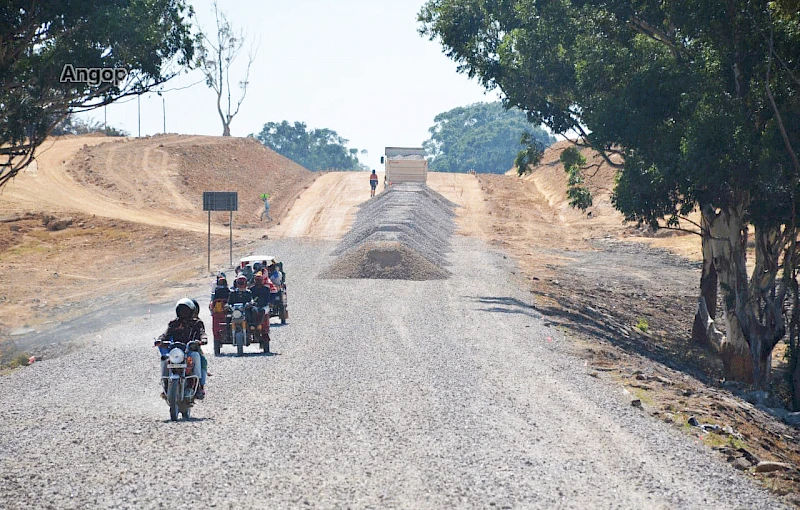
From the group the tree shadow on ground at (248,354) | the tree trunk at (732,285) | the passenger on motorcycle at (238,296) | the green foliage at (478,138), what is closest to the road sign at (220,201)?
the tree shadow on ground at (248,354)

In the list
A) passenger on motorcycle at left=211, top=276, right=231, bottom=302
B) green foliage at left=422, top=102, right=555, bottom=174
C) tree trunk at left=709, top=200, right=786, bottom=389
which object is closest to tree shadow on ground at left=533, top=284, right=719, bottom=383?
tree trunk at left=709, top=200, right=786, bottom=389

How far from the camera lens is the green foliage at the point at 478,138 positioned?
146 metres

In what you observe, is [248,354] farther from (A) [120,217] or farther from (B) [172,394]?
(A) [120,217]

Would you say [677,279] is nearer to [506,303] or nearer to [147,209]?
[506,303]

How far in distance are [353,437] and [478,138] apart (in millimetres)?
139902

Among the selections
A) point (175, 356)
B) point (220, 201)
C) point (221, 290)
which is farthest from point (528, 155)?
point (175, 356)

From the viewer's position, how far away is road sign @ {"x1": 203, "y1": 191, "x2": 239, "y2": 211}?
3628 cm

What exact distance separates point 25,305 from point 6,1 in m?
12.4

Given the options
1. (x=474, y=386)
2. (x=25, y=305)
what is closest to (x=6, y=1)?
(x=25, y=305)

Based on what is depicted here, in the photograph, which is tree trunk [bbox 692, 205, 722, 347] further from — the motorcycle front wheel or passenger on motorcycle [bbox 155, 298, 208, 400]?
the motorcycle front wheel

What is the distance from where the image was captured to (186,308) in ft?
41.8

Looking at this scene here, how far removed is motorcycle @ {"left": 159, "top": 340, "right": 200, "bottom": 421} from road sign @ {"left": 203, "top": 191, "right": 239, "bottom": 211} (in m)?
24.2

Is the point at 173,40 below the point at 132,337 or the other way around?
the other way around

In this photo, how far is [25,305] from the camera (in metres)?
34.7
